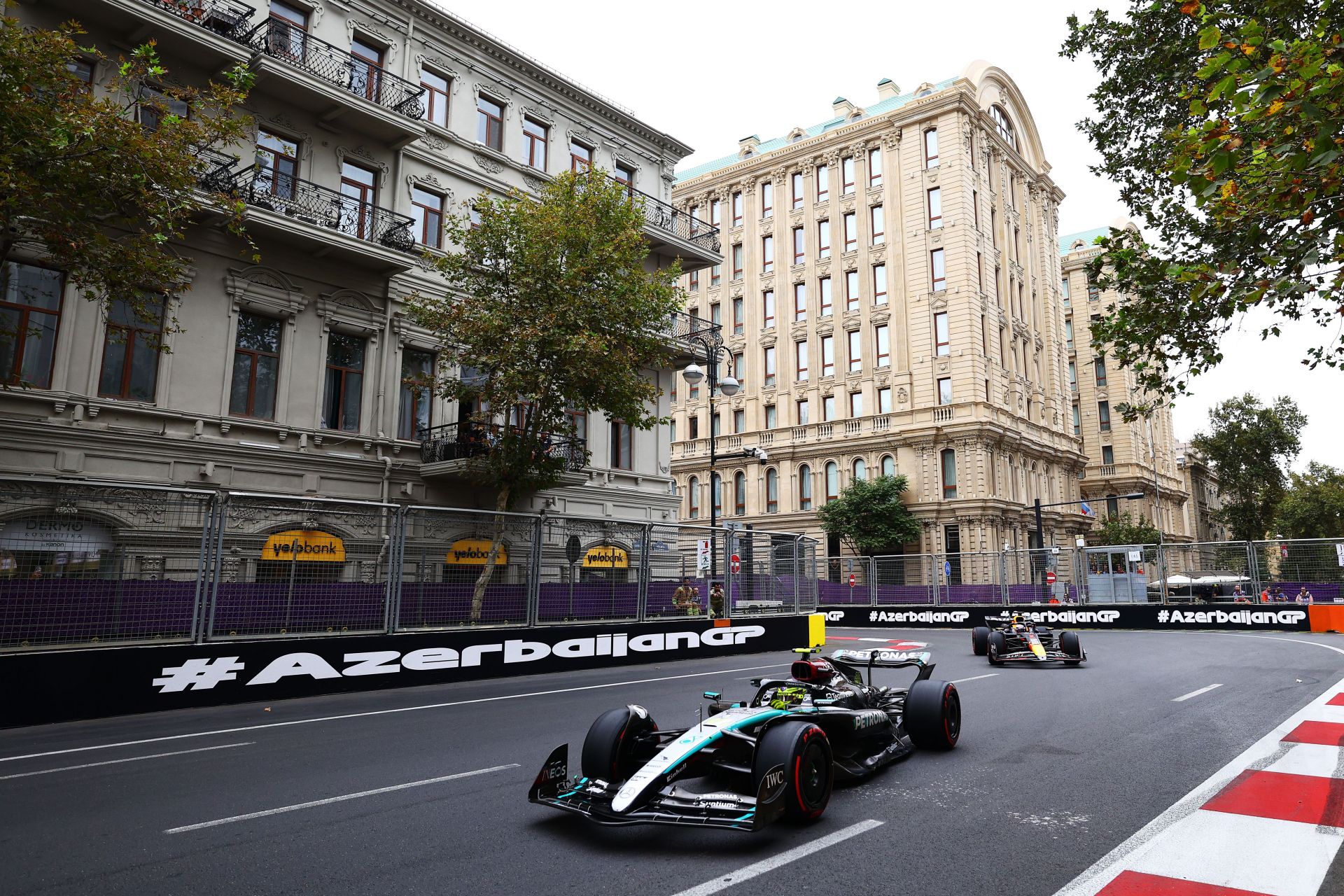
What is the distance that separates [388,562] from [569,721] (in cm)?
500

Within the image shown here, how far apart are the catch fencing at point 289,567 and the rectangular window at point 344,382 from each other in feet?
27.9

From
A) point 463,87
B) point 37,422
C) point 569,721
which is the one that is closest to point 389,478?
point 37,422

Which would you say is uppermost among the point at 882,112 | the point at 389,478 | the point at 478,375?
the point at 882,112

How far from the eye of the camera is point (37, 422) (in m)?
16.0

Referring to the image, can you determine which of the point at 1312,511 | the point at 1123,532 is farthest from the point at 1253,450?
the point at 1123,532

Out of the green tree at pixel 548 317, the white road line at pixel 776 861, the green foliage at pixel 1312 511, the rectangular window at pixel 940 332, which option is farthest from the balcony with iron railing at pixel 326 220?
the green foliage at pixel 1312 511

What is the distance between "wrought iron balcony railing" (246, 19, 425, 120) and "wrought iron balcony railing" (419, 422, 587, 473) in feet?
27.9

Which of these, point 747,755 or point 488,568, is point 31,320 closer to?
point 488,568

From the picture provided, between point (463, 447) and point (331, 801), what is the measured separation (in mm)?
15370

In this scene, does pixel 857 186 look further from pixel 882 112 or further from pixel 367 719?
pixel 367 719

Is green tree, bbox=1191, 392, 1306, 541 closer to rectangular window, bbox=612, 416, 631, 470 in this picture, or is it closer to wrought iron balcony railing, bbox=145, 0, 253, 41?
rectangular window, bbox=612, 416, 631, 470

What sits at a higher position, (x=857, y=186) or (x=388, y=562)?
(x=857, y=186)

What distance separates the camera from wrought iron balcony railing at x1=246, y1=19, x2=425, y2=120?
1970cm

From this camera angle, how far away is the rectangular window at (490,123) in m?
24.7
